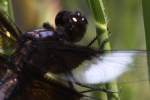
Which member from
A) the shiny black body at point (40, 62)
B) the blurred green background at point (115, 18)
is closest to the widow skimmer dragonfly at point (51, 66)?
the shiny black body at point (40, 62)

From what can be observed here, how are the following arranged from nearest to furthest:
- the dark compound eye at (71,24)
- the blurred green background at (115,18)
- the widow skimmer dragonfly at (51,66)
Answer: the widow skimmer dragonfly at (51,66) < the dark compound eye at (71,24) < the blurred green background at (115,18)

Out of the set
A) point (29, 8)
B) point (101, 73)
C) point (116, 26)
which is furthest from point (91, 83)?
point (29, 8)

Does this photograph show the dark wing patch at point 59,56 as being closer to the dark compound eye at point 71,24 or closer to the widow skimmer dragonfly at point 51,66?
the widow skimmer dragonfly at point 51,66

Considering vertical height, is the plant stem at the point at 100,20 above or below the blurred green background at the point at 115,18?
above

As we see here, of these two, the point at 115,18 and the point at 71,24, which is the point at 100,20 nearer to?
the point at 71,24

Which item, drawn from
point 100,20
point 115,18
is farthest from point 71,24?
point 115,18

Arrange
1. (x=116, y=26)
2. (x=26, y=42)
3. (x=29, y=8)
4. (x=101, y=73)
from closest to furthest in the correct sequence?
(x=101, y=73), (x=26, y=42), (x=116, y=26), (x=29, y=8)

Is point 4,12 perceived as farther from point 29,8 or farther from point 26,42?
point 29,8

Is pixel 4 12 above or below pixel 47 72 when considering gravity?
above
